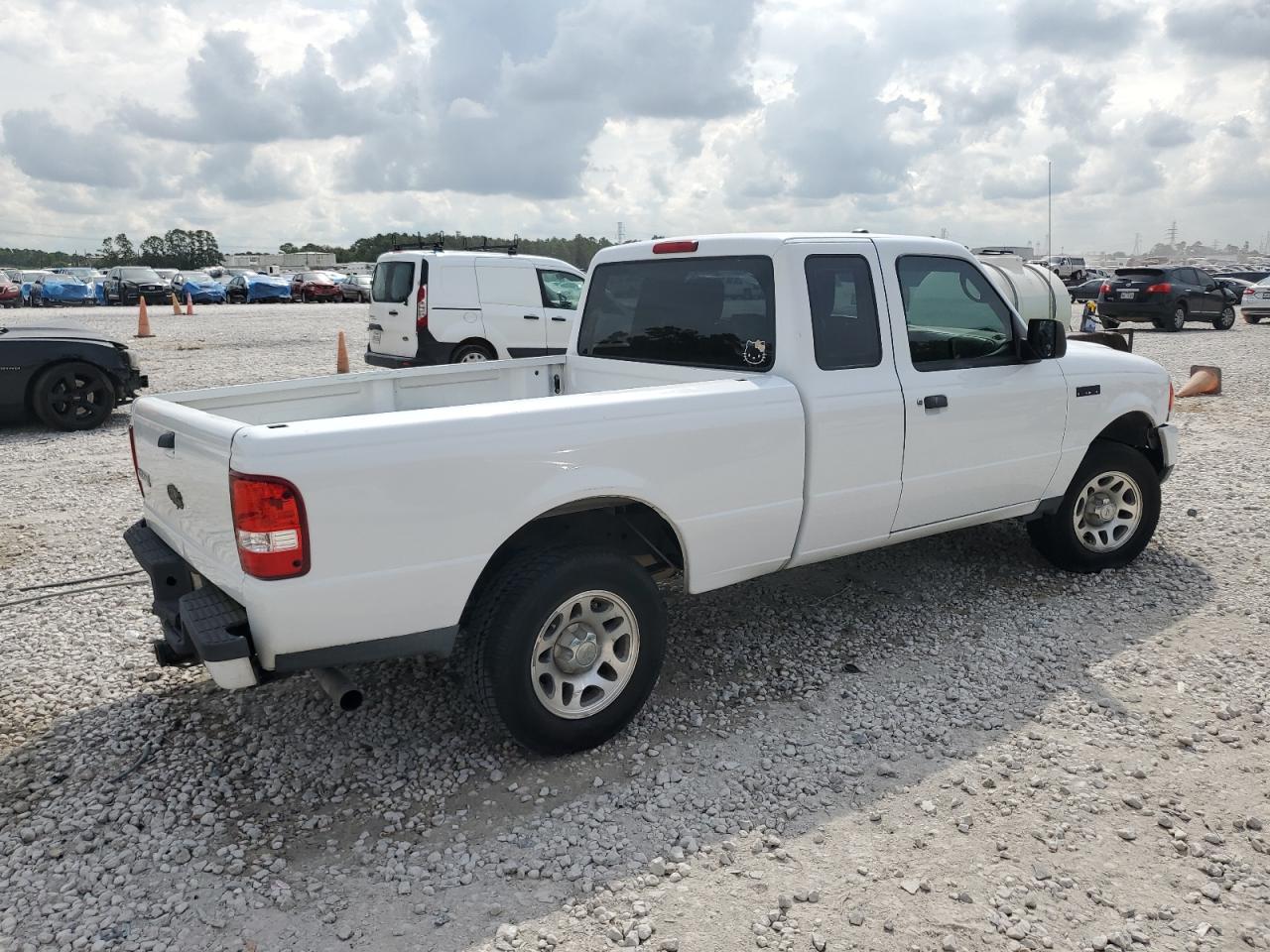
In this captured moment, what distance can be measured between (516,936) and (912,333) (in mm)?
3203

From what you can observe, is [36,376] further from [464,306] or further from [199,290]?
[199,290]

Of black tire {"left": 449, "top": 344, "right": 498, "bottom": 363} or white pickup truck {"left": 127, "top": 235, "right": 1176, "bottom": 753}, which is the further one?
black tire {"left": 449, "top": 344, "right": 498, "bottom": 363}

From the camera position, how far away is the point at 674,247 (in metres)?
4.87

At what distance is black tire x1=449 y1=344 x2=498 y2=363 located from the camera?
1285 centimetres

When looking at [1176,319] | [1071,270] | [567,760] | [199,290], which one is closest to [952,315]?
[567,760]

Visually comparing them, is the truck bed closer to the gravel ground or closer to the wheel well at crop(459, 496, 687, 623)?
the wheel well at crop(459, 496, 687, 623)

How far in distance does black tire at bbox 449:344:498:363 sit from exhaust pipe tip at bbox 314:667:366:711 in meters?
9.63

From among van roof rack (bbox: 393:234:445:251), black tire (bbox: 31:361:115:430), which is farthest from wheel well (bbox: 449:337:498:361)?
Result: black tire (bbox: 31:361:115:430)

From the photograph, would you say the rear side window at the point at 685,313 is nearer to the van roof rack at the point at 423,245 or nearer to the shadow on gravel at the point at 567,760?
the shadow on gravel at the point at 567,760

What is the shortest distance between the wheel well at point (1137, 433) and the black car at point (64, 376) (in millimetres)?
9550

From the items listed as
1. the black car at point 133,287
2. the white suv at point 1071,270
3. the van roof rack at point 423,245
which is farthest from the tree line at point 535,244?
the white suv at point 1071,270

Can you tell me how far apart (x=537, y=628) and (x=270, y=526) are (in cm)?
101

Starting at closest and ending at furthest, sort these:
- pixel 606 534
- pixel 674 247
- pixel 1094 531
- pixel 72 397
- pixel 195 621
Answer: pixel 195 621
pixel 606 534
pixel 674 247
pixel 1094 531
pixel 72 397

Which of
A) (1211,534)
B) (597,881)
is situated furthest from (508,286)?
(597,881)
